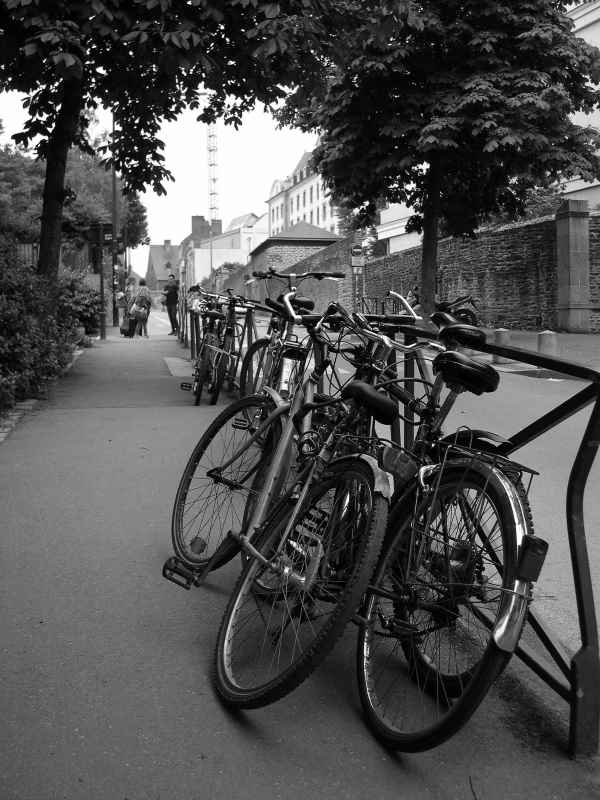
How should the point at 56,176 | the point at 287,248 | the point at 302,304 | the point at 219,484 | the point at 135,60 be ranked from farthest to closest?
1. the point at 287,248
2. the point at 56,176
3. the point at 135,60
4. the point at 302,304
5. the point at 219,484

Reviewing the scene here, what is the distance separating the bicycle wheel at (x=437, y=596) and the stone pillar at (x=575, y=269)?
23.0 metres

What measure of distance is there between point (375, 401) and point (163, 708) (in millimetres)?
1204

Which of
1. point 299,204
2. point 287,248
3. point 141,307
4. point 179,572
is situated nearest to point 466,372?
point 179,572

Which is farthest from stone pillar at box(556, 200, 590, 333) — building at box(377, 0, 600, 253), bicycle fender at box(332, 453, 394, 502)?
bicycle fender at box(332, 453, 394, 502)

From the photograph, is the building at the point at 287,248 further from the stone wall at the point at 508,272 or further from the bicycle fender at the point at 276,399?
the bicycle fender at the point at 276,399

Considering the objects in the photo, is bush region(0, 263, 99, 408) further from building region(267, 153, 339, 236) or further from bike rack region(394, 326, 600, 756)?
building region(267, 153, 339, 236)

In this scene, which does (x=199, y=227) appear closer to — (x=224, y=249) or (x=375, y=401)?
(x=224, y=249)

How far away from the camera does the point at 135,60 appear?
454 inches

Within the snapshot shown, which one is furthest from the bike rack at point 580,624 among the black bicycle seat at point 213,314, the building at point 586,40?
the building at point 586,40

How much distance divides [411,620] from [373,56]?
66.7 feet

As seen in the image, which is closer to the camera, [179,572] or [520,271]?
[179,572]

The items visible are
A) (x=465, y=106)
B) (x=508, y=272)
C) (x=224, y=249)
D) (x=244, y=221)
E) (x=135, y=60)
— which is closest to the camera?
(x=135, y=60)

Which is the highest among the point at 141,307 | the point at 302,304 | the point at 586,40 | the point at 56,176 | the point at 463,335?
the point at 586,40

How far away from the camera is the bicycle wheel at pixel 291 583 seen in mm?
2953
